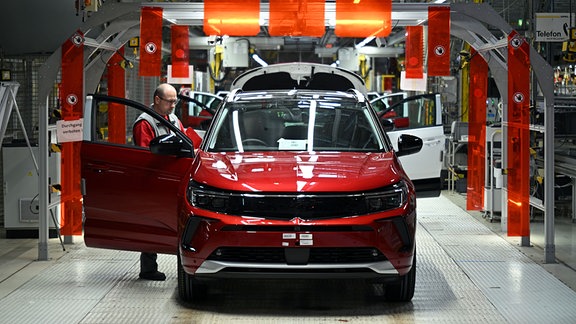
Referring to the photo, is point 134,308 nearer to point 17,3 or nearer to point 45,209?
point 45,209

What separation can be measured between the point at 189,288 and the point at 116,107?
500 centimetres

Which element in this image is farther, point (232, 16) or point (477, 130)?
point (477, 130)

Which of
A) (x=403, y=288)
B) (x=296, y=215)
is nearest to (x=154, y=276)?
(x=296, y=215)

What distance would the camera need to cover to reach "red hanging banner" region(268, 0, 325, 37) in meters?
10.0

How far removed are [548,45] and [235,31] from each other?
7.35m

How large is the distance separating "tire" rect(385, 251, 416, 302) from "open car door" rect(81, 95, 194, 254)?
177 cm

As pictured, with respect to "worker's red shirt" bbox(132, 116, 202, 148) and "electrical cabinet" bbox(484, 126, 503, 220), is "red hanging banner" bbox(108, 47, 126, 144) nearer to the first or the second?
"worker's red shirt" bbox(132, 116, 202, 148)

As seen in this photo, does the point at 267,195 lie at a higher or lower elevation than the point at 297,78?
lower

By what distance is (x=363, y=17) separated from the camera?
10273 mm

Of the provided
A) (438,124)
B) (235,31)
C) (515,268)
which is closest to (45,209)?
(235,31)

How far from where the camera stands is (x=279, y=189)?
6.82 m

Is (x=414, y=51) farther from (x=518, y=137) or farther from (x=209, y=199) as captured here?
(x=209, y=199)

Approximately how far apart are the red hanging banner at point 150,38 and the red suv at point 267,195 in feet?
5.29

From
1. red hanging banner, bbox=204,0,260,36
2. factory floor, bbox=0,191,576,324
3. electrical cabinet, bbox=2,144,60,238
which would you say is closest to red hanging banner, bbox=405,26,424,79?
red hanging banner, bbox=204,0,260,36
